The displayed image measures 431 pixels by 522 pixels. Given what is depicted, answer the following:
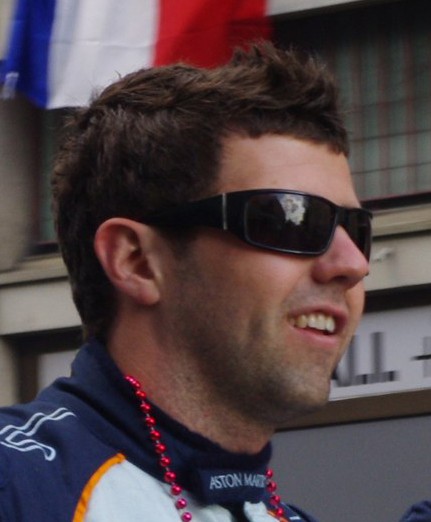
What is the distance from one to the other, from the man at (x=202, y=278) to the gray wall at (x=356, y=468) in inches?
165

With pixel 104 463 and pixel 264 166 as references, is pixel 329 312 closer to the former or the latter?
pixel 264 166

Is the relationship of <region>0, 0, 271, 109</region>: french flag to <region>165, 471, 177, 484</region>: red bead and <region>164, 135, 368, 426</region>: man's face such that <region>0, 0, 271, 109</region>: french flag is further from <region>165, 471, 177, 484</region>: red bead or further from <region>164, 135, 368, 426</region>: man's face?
<region>165, 471, 177, 484</region>: red bead

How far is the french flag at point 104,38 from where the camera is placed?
21.2ft

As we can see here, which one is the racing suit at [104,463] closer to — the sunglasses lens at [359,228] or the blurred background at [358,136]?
the sunglasses lens at [359,228]

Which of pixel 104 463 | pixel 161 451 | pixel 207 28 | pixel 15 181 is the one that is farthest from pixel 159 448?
pixel 15 181

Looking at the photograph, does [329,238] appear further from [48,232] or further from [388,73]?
[48,232]

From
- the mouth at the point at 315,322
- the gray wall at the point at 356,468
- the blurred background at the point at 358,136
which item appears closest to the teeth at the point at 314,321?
the mouth at the point at 315,322

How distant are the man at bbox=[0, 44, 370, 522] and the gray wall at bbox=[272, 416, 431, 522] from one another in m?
4.20

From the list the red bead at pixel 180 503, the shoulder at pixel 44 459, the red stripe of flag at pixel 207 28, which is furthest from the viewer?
the red stripe of flag at pixel 207 28

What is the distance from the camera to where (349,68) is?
688 centimetres

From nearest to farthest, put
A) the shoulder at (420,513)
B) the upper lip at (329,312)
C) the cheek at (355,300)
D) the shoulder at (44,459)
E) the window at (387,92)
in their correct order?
the shoulder at (44,459) → the upper lip at (329,312) → the cheek at (355,300) → the shoulder at (420,513) → the window at (387,92)

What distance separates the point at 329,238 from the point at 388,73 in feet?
15.2

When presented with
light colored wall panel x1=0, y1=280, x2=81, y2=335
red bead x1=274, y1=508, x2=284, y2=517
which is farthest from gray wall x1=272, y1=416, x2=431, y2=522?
red bead x1=274, y1=508, x2=284, y2=517

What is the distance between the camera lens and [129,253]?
2.29 m
